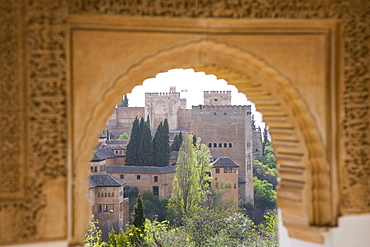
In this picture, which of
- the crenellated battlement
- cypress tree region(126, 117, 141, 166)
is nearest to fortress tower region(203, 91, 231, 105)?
the crenellated battlement

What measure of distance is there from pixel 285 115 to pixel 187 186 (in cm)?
1671

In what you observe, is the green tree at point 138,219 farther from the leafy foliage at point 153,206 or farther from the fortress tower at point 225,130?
the fortress tower at point 225,130

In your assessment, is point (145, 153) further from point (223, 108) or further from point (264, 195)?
point (264, 195)

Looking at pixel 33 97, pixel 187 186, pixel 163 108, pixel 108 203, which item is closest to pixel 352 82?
pixel 33 97

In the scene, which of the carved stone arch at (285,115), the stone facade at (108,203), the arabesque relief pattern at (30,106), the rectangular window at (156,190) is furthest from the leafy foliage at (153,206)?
the arabesque relief pattern at (30,106)

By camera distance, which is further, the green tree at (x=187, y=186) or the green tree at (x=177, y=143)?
the green tree at (x=177, y=143)

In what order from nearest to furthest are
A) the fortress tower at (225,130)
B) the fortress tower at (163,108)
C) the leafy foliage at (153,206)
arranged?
the leafy foliage at (153,206) → the fortress tower at (225,130) → the fortress tower at (163,108)

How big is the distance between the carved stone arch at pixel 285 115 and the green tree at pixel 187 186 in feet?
50.1

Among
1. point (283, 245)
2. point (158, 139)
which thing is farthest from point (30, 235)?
point (158, 139)

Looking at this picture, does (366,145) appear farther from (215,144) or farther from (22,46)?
(215,144)

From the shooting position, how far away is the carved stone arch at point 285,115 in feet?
8.81

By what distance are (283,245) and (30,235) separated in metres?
1.52

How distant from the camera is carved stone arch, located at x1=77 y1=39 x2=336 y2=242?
8.81 feet

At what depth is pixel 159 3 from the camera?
258 cm
